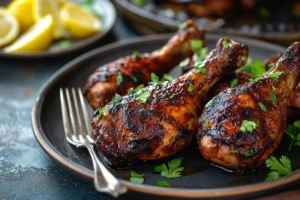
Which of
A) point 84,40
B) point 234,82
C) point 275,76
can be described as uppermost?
point 275,76

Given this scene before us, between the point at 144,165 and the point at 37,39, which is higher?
the point at 144,165

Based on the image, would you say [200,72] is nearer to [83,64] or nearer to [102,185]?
[102,185]

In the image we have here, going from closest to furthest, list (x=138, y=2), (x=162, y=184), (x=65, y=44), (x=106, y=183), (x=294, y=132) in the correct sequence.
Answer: (x=106, y=183) < (x=162, y=184) < (x=294, y=132) < (x=65, y=44) < (x=138, y=2)

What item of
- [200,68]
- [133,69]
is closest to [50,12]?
[133,69]

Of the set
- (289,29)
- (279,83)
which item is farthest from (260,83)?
(289,29)

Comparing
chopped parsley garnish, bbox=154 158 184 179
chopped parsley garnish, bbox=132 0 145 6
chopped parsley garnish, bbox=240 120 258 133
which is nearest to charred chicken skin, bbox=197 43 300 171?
chopped parsley garnish, bbox=240 120 258 133

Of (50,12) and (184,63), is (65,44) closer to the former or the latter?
(50,12)
